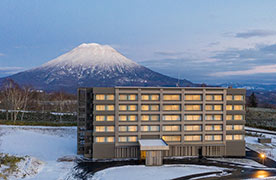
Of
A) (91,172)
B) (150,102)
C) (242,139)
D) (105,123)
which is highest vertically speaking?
(150,102)

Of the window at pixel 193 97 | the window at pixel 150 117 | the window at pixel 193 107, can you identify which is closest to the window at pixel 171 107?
the window at pixel 193 107

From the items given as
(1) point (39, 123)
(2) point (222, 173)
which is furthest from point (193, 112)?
(1) point (39, 123)

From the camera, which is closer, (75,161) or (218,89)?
(75,161)

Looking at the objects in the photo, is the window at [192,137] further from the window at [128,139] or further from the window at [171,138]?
the window at [128,139]

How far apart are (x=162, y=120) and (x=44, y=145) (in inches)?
981

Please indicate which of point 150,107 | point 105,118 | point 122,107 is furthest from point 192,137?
point 105,118

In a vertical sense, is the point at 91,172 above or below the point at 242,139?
below

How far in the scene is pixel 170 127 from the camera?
44.8 metres

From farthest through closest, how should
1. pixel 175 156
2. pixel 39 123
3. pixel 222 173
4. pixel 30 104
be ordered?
pixel 30 104
pixel 39 123
pixel 175 156
pixel 222 173

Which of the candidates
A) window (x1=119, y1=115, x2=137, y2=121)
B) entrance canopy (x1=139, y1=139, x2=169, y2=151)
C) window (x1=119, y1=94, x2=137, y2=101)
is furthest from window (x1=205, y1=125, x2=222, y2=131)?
window (x1=119, y1=94, x2=137, y2=101)

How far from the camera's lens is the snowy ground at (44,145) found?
36094mm

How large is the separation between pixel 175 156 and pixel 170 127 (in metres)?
5.24

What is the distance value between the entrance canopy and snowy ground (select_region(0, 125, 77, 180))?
38.0 ft

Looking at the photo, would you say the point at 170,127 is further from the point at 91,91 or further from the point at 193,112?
the point at 91,91
